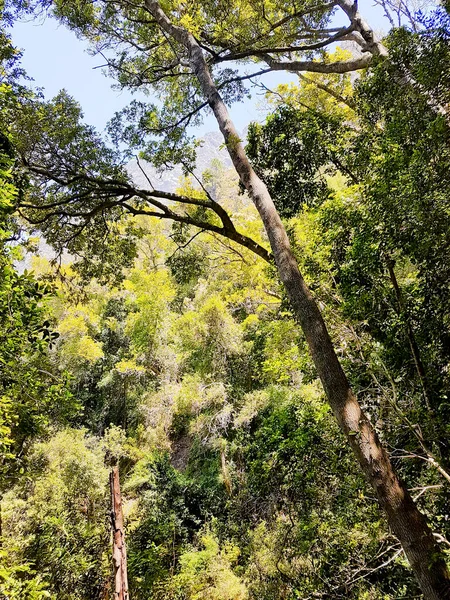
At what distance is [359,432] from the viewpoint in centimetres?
273

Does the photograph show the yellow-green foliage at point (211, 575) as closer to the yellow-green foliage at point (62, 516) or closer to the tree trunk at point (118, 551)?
the yellow-green foliage at point (62, 516)

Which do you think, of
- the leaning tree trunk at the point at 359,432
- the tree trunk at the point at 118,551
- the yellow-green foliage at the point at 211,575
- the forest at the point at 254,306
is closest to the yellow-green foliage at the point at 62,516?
the forest at the point at 254,306

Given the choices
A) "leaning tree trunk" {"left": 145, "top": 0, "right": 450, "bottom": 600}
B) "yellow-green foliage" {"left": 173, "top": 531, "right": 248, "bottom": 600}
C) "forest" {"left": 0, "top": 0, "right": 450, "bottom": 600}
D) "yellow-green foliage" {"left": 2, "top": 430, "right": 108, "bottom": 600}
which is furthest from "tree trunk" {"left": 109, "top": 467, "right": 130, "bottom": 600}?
"yellow-green foliage" {"left": 173, "top": 531, "right": 248, "bottom": 600}

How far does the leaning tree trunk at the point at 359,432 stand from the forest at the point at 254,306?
0.05 feet

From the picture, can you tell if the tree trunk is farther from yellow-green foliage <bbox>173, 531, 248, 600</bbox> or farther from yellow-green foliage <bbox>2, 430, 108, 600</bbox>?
yellow-green foliage <bbox>173, 531, 248, 600</bbox>

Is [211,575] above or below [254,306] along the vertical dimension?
below

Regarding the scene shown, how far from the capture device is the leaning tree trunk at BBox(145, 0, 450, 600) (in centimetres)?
240

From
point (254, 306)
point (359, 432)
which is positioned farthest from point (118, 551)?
point (254, 306)

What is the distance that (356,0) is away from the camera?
20.2ft

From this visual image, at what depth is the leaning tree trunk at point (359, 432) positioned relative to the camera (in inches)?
94.5

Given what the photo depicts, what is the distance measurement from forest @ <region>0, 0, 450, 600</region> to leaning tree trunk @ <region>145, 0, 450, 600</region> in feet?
0.05

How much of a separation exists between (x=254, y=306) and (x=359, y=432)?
34.3ft

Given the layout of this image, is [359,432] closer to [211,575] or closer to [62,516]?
[211,575]

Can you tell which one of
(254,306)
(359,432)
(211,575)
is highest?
(254,306)
